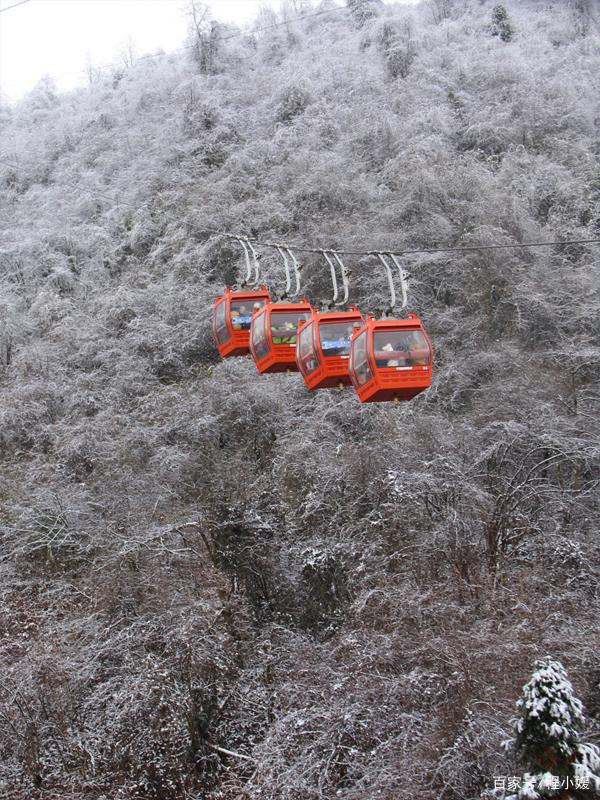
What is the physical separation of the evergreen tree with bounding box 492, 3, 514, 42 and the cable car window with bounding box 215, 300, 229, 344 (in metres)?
31.8

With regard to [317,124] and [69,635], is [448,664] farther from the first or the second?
[317,124]

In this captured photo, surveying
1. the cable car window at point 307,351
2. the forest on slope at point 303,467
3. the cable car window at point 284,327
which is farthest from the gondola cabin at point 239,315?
the forest on slope at point 303,467

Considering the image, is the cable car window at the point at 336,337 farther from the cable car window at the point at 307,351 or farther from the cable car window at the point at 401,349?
the cable car window at the point at 401,349

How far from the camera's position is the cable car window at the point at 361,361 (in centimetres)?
956

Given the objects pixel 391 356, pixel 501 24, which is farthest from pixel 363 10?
pixel 391 356

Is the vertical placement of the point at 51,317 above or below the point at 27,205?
below

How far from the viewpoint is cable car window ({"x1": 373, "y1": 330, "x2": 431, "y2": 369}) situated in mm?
9492

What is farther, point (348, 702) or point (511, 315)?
point (511, 315)

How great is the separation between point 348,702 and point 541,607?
3.33 m

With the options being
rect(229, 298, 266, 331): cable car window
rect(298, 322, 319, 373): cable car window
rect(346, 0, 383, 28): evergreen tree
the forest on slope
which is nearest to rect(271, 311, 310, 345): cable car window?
rect(298, 322, 319, 373): cable car window

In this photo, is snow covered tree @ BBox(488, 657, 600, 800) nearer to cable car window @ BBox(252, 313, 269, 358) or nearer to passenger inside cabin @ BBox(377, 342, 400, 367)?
passenger inside cabin @ BBox(377, 342, 400, 367)

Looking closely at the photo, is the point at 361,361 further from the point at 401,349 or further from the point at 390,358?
the point at 401,349

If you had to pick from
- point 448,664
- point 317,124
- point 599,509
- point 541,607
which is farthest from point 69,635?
point 317,124

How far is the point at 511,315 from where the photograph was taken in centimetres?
2020
